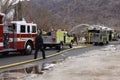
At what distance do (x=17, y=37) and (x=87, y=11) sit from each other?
134843mm

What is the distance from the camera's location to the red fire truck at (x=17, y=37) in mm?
26847

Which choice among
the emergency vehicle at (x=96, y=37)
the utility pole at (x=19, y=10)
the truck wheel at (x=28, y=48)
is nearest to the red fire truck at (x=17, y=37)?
the truck wheel at (x=28, y=48)

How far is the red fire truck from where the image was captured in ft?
88.1

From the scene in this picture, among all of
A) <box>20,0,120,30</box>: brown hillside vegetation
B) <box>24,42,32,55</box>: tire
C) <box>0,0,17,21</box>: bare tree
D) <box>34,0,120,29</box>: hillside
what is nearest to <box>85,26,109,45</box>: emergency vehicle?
<box>0,0,17,21</box>: bare tree

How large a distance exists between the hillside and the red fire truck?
11056 cm

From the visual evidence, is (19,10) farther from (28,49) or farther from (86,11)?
(86,11)

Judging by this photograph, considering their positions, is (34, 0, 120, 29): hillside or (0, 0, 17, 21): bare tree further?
(34, 0, 120, 29): hillside

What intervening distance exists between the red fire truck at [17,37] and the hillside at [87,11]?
110555 mm

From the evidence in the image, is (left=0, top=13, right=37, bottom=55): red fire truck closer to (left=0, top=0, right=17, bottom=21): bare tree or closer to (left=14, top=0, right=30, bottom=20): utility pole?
(left=0, top=0, right=17, bottom=21): bare tree

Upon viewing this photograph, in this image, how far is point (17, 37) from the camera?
2770cm

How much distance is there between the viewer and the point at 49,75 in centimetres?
1577

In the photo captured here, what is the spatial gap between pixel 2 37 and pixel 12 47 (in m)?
2.33

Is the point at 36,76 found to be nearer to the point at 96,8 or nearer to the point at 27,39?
the point at 27,39

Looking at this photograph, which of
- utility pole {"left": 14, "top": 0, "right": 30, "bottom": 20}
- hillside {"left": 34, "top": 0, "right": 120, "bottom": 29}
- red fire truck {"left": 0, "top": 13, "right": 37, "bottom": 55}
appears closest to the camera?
red fire truck {"left": 0, "top": 13, "right": 37, "bottom": 55}
